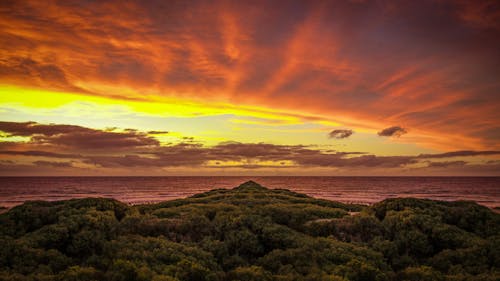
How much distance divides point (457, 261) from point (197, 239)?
799 cm

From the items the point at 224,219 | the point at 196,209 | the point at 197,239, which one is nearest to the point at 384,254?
the point at 224,219

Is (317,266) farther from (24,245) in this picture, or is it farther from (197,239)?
(24,245)

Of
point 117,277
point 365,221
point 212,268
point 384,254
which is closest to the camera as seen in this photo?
point 117,277

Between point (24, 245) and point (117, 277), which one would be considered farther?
point (24, 245)

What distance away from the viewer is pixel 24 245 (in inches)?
369

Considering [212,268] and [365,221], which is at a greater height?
[365,221]

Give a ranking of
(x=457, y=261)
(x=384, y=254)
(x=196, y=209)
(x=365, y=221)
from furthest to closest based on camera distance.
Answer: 1. (x=196, y=209)
2. (x=365, y=221)
3. (x=384, y=254)
4. (x=457, y=261)

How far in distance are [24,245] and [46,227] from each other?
1.20 meters

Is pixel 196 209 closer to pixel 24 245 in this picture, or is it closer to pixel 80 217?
pixel 80 217

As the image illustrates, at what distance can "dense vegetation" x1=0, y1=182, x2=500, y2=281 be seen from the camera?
348 inches

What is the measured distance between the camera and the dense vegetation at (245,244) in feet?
29.0

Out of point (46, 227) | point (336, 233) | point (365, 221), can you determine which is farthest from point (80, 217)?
point (365, 221)

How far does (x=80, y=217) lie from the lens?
433 inches

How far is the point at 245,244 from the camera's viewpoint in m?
10.6
